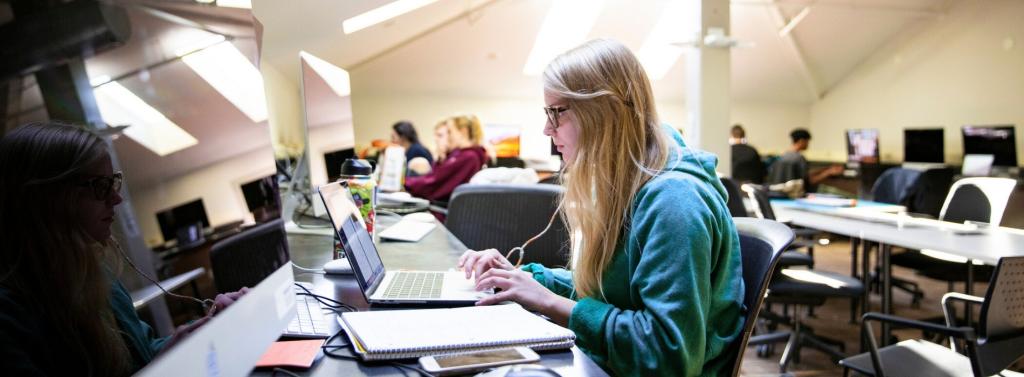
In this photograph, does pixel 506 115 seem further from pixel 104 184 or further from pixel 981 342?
pixel 104 184

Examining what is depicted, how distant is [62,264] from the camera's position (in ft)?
1.21

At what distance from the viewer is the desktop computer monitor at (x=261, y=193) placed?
63 cm

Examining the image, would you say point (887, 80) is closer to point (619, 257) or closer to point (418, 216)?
point (418, 216)

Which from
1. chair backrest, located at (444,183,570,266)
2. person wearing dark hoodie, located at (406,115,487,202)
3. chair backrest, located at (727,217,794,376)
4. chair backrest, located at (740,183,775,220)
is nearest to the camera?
chair backrest, located at (727,217,794,376)

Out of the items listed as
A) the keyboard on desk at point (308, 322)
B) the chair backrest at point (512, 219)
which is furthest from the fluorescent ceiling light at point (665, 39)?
the keyboard on desk at point (308, 322)

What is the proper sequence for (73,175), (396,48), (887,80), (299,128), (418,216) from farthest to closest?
(887,80) → (396,48) → (418,216) → (299,128) → (73,175)

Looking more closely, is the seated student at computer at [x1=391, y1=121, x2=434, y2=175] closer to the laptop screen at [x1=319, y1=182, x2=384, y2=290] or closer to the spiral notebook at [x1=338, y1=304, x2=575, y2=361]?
the laptop screen at [x1=319, y1=182, x2=384, y2=290]

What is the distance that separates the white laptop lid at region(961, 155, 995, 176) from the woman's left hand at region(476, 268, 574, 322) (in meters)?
6.98

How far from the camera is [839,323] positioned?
379cm

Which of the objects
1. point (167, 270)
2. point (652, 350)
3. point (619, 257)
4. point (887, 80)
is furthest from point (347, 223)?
point (887, 80)

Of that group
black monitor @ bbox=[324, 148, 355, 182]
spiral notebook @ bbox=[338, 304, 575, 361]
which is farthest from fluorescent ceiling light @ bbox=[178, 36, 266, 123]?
black monitor @ bbox=[324, 148, 355, 182]

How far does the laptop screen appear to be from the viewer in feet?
3.57

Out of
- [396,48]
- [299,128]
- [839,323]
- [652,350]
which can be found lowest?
[839,323]

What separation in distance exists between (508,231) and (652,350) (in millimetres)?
1219
